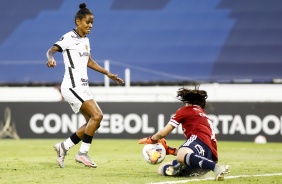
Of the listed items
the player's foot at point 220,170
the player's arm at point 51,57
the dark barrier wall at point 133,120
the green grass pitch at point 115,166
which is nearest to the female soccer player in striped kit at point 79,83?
the player's arm at point 51,57

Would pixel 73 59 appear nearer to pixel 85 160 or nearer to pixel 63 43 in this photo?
pixel 63 43

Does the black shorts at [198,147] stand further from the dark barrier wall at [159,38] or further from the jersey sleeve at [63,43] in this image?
the dark barrier wall at [159,38]

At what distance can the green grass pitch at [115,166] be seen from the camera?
950 cm

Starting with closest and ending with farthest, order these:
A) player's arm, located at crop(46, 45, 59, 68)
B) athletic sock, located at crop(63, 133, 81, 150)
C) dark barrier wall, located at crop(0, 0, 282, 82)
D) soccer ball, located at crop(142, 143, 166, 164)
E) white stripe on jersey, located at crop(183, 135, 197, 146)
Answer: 1. white stripe on jersey, located at crop(183, 135, 197, 146)
2. soccer ball, located at crop(142, 143, 166, 164)
3. player's arm, located at crop(46, 45, 59, 68)
4. athletic sock, located at crop(63, 133, 81, 150)
5. dark barrier wall, located at crop(0, 0, 282, 82)

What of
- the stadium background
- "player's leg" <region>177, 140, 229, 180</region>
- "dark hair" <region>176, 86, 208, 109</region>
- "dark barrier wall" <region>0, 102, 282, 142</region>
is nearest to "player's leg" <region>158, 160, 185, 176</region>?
"player's leg" <region>177, 140, 229, 180</region>

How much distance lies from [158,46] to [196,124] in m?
13.1

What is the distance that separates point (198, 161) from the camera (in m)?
9.16

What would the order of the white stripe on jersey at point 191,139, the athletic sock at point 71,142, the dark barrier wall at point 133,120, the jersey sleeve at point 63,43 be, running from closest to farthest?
the white stripe on jersey at point 191,139
the jersey sleeve at point 63,43
the athletic sock at point 71,142
the dark barrier wall at point 133,120

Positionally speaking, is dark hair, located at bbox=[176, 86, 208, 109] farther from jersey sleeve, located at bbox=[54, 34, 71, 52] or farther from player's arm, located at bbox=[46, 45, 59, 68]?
jersey sleeve, located at bbox=[54, 34, 71, 52]

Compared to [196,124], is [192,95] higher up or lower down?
higher up

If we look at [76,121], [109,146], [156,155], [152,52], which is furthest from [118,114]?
[156,155]

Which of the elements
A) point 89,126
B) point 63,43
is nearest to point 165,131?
point 89,126

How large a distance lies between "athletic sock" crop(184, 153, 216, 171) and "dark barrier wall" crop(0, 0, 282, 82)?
1266cm

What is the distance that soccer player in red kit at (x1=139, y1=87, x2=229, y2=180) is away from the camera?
933 cm
